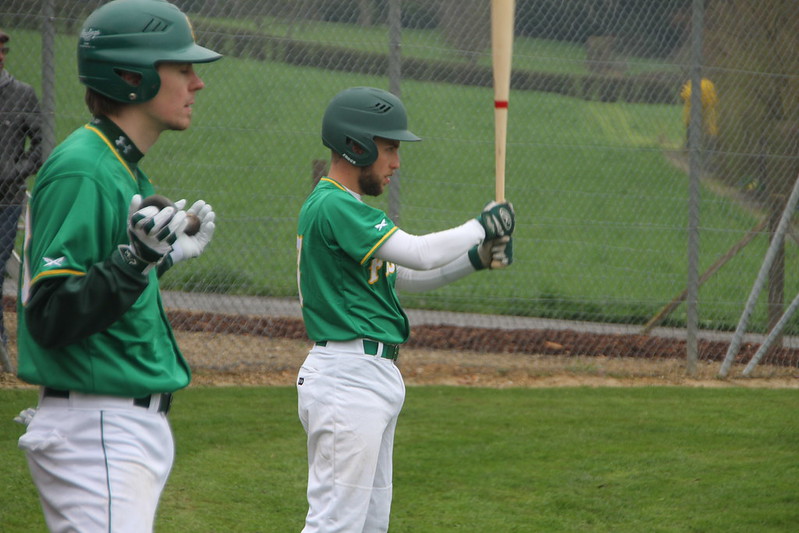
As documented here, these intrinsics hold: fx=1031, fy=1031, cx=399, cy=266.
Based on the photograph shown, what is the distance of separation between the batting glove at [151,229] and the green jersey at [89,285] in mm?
47

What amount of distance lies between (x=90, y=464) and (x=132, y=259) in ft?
1.62

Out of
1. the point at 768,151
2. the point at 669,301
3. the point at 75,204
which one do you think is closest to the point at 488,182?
the point at 669,301

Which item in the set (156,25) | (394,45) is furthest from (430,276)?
(394,45)

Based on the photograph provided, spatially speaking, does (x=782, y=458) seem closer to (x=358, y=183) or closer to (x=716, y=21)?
(x=358, y=183)

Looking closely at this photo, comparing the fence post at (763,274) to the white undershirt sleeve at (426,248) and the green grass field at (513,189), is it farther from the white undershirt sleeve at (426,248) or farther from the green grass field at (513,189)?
the white undershirt sleeve at (426,248)

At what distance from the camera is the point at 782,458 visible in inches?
239

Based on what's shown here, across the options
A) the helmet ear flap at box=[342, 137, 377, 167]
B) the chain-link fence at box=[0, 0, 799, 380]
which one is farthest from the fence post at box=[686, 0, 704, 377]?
the helmet ear flap at box=[342, 137, 377, 167]

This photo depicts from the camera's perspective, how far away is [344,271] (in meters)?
3.67

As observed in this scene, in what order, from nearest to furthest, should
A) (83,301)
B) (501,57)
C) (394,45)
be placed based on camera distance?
(83,301)
(501,57)
(394,45)

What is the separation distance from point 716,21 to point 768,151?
1.22 m

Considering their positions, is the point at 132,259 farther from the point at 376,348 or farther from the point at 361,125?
the point at 361,125

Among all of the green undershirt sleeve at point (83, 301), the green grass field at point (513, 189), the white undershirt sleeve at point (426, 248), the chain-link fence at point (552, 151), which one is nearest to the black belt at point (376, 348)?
the white undershirt sleeve at point (426, 248)

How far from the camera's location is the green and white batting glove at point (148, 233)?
2285 mm

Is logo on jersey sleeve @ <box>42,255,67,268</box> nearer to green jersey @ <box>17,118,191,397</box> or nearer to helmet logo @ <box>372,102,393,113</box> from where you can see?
green jersey @ <box>17,118,191,397</box>
